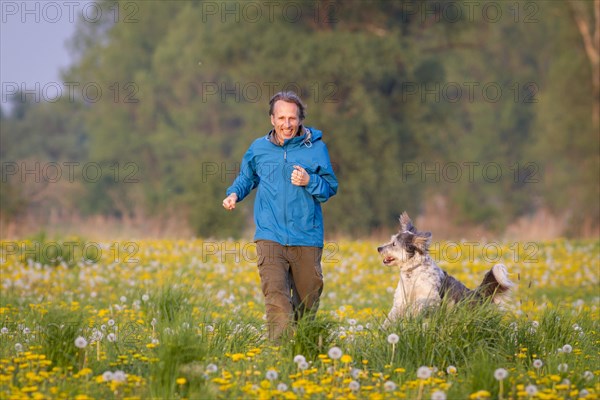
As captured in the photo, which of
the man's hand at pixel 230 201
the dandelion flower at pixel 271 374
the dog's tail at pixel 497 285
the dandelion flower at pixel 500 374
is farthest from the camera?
the dog's tail at pixel 497 285

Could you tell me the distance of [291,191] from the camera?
8.35 meters

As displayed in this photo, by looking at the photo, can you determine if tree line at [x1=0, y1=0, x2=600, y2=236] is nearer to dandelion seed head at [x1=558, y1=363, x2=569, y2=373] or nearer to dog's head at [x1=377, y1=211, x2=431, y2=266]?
dog's head at [x1=377, y1=211, x2=431, y2=266]

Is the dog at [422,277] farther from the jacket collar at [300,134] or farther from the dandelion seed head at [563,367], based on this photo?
the dandelion seed head at [563,367]

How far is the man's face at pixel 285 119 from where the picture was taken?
8.41m

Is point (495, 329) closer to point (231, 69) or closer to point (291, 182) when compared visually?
point (291, 182)

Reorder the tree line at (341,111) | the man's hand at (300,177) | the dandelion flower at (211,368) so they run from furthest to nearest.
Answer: the tree line at (341,111) < the man's hand at (300,177) < the dandelion flower at (211,368)

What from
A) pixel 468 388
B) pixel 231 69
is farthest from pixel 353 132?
pixel 468 388

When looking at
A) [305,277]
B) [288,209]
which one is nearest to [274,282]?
[305,277]

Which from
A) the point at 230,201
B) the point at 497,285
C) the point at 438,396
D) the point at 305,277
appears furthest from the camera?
the point at 497,285

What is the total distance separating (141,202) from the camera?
1999 inches

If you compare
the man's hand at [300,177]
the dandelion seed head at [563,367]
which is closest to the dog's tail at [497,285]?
the dandelion seed head at [563,367]

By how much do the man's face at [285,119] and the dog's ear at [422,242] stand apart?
1.67m

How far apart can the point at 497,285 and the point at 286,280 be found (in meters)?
2.14

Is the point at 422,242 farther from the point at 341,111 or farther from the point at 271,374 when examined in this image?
the point at 341,111
